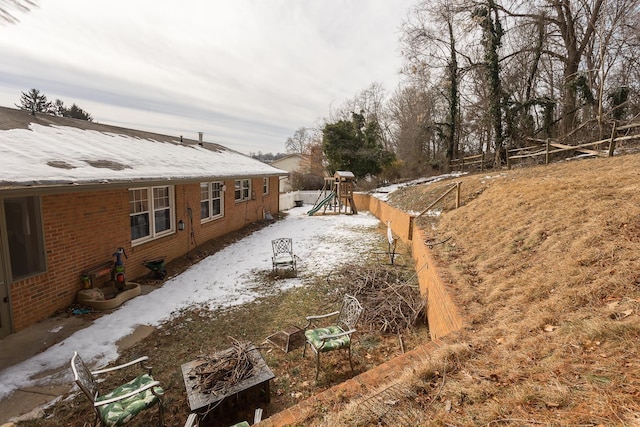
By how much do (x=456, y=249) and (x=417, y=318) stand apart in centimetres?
181

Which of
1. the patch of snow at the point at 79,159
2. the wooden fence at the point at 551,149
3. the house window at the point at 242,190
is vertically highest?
the wooden fence at the point at 551,149

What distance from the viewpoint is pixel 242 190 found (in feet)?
47.2

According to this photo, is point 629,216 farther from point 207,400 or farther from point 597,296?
point 207,400

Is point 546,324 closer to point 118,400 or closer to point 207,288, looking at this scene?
point 118,400

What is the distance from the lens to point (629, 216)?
4.19 m

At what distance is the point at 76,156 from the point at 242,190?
822 cm

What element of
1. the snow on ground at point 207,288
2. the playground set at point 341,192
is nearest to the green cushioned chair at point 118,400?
the snow on ground at point 207,288

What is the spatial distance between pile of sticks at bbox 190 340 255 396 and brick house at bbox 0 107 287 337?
3.57 meters

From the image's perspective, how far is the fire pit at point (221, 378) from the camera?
323cm

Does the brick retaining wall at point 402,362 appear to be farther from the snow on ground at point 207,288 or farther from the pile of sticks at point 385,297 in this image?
the snow on ground at point 207,288

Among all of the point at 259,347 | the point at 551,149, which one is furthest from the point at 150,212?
the point at 551,149

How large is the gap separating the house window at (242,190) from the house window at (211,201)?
1689mm

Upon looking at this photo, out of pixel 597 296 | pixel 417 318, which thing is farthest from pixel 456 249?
pixel 597 296

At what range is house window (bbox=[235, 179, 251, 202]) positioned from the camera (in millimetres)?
14062
